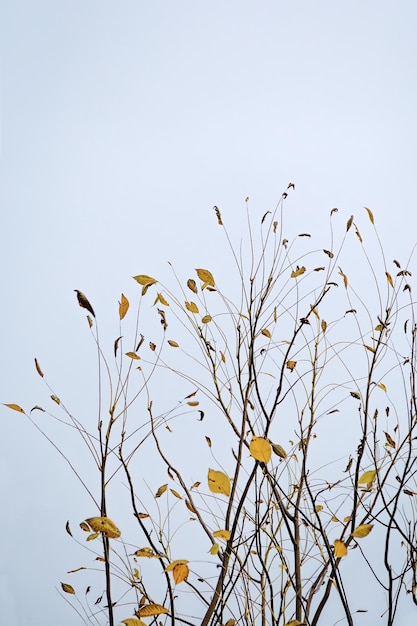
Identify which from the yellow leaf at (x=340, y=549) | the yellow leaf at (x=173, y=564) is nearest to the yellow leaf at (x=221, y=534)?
the yellow leaf at (x=173, y=564)

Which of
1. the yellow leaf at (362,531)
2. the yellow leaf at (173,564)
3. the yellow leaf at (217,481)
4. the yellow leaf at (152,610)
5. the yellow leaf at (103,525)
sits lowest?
the yellow leaf at (152,610)

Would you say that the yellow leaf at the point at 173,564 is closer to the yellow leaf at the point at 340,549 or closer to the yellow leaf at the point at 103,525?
the yellow leaf at the point at 103,525

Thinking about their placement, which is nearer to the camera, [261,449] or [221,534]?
[261,449]

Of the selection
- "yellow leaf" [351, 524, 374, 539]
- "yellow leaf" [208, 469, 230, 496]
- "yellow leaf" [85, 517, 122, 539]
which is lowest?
"yellow leaf" [351, 524, 374, 539]

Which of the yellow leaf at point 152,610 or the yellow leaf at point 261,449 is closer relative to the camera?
the yellow leaf at point 261,449

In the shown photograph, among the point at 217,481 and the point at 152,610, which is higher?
the point at 217,481

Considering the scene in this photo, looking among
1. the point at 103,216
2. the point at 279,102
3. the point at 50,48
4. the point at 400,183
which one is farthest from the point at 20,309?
the point at 400,183

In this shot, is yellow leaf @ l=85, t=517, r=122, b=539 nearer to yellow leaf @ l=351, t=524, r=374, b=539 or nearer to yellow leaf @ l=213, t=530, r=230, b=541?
yellow leaf @ l=213, t=530, r=230, b=541

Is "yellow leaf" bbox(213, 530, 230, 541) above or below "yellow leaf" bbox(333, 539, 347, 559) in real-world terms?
above

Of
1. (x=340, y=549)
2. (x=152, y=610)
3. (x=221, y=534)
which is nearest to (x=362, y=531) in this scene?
(x=340, y=549)

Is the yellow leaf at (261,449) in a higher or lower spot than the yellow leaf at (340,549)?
higher

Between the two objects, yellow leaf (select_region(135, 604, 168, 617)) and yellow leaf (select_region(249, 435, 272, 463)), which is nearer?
yellow leaf (select_region(249, 435, 272, 463))

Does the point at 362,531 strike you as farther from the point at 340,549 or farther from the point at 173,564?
the point at 173,564

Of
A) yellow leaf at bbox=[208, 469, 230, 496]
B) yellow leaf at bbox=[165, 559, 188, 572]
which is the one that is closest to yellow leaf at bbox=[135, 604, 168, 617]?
yellow leaf at bbox=[165, 559, 188, 572]
